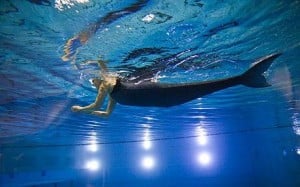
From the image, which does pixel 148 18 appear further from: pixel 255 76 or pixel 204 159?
pixel 204 159

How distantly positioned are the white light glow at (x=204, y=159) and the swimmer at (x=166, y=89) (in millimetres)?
37021

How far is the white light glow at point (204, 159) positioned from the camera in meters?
42.8

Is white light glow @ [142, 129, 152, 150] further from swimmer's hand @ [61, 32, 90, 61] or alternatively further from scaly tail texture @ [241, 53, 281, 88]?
scaly tail texture @ [241, 53, 281, 88]

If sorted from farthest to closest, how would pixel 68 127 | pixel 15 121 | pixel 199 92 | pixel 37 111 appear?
pixel 68 127, pixel 15 121, pixel 37 111, pixel 199 92

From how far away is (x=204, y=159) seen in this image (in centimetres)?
4312

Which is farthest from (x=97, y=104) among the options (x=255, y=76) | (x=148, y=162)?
(x=148, y=162)

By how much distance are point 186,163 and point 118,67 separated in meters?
37.7

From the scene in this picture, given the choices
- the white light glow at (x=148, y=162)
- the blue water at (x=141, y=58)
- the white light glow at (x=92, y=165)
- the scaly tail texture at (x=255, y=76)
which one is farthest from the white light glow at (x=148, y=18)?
the white light glow at (x=92, y=165)

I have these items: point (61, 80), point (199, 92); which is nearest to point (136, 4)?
point (199, 92)

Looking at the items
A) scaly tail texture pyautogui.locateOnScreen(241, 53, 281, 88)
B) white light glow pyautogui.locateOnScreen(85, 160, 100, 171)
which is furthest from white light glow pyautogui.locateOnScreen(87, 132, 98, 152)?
scaly tail texture pyautogui.locateOnScreen(241, 53, 281, 88)

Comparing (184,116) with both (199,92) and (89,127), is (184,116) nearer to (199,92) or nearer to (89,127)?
(89,127)

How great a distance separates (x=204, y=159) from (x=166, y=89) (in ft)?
125

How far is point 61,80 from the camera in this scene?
12.6m

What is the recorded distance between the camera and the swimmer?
22.5 ft
